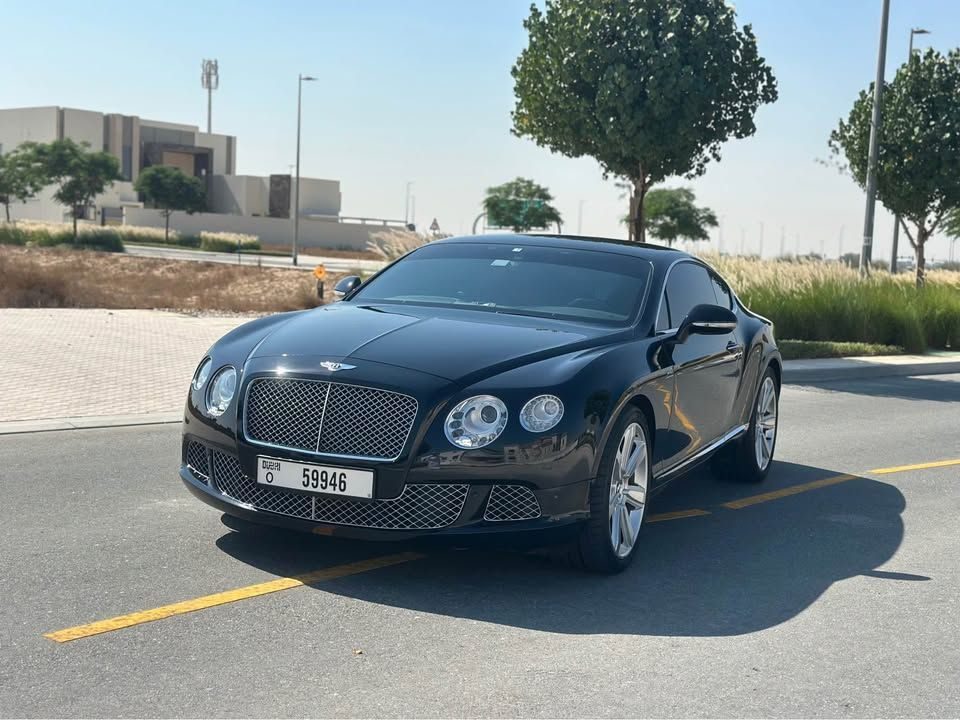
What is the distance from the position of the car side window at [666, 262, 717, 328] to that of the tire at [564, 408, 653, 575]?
1120 mm

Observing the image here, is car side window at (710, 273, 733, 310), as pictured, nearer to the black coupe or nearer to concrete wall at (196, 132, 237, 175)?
the black coupe

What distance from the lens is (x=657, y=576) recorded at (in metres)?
5.89

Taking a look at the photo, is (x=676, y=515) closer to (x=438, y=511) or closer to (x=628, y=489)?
(x=628, y=489)

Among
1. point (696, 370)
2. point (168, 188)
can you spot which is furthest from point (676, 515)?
point (168, 188)

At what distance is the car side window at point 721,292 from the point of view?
8.22 m

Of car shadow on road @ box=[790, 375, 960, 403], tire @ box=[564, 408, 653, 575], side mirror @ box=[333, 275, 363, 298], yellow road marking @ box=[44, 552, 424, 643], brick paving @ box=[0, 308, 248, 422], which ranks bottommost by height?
car shadow on road @ box=[790, 375, 960, 403]

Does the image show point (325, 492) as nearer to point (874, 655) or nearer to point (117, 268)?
point (874, 655)

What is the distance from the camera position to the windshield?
666 centimetres

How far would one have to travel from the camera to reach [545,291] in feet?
22.2

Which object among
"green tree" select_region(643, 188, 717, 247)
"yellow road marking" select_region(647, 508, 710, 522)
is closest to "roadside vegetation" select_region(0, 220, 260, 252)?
"green tree" select_region(643, 188, 717, 247)

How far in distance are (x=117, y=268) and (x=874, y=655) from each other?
3842cm

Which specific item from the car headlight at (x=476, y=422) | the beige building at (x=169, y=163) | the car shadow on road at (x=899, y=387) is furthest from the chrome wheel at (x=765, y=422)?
the beige building at (x=169, y=163)

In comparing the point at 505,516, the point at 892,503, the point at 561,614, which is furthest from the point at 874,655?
the point at 892,503

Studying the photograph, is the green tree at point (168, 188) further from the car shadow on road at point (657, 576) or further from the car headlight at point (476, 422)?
the car headlight at point (476, 422)
